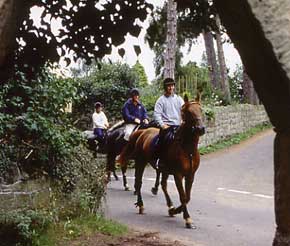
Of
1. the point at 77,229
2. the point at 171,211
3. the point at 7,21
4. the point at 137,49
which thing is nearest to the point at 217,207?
the point at 171,211

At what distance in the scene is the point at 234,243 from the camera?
8758 millimetres

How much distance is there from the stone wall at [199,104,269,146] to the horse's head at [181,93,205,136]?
12.6m

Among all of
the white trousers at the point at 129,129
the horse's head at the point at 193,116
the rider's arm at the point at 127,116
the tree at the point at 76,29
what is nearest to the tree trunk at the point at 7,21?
the tree at the point at 76,29

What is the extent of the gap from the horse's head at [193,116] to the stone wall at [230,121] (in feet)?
41.4

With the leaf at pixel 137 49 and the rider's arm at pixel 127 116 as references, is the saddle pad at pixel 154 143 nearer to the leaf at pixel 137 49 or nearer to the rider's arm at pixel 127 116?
the rider's arm at pixel 127 116

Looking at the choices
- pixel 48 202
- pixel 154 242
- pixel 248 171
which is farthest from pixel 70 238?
pixel 248 171

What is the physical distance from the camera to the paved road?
9.28m

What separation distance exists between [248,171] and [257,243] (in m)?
9.18

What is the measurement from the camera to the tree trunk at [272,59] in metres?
3.25

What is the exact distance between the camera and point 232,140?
83.7 feet

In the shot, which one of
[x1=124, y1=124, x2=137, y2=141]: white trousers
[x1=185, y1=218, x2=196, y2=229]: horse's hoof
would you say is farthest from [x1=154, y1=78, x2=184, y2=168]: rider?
[x1=124, y1=124, x2=137, y2=141]: white trousers

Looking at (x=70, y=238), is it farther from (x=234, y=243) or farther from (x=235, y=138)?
(x=235, y=138)

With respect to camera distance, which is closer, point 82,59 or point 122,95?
point 82,59

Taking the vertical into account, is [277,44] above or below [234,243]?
above
